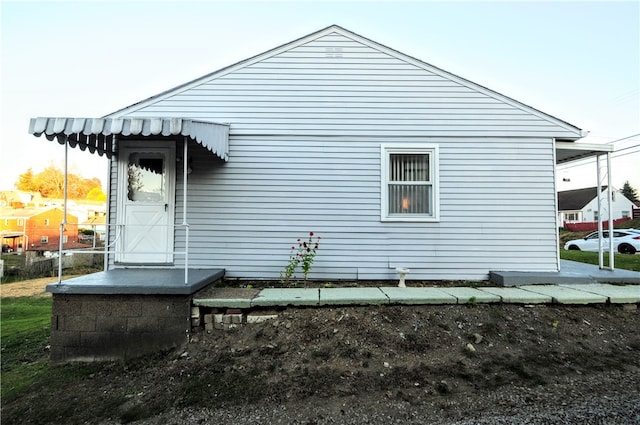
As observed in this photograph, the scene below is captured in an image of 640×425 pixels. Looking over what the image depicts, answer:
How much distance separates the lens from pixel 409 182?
5.91 m

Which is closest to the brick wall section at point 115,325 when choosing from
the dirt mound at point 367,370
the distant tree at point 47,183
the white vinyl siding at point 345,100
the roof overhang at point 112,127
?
the dirt mound at point 367,370

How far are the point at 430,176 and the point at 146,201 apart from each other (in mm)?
5233

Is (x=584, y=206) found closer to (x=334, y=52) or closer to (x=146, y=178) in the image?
(x=334, y=52)

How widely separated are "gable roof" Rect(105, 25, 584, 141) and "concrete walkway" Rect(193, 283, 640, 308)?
9.72 ft

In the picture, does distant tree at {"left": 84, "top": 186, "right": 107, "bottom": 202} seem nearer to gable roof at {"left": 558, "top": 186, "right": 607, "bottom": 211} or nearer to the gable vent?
the gable vent

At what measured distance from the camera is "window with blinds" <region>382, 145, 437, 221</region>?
5.89m

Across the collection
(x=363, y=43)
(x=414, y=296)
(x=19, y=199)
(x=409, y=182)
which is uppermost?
(x=363, y=43)

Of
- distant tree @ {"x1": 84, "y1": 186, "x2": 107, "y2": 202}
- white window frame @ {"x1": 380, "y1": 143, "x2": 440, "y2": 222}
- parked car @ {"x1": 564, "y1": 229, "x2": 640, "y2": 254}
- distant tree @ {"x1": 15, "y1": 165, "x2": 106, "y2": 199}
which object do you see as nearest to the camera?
white window frame @ {"x1": 380, "y1": 143, "x2": 440, "y2": 222}

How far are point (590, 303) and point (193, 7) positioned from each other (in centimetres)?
988

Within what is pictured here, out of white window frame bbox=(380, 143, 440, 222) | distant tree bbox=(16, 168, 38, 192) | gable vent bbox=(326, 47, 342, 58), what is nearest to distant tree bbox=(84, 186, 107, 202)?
distant tree bbox=(16, 168, 38, 192)

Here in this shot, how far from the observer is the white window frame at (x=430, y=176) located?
230 inches

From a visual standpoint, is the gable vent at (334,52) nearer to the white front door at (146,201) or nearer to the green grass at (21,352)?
the white front door at (146,201)

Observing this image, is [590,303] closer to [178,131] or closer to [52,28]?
[178,131]

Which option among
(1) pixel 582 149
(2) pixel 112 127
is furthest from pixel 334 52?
(1) pixel 582 149
